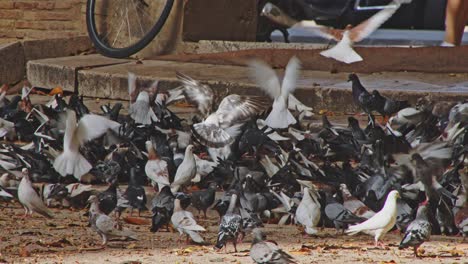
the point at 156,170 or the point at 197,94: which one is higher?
the point at 197,94

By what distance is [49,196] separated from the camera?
6289mm

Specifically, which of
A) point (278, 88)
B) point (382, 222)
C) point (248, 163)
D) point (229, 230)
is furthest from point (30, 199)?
point (382, 222)

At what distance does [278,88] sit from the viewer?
695 centimetres

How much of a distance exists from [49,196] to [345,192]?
63.1 inches

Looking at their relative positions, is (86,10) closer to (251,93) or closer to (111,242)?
(251,93)

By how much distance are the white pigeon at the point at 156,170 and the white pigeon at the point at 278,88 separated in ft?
2.46

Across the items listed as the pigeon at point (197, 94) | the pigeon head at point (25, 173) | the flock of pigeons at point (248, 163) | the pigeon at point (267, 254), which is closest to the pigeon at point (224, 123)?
the flock of pigeons at point (248, 163)

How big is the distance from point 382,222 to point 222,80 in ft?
10.2

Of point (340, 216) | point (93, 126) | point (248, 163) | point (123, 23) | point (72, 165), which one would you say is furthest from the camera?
point (123, 23)

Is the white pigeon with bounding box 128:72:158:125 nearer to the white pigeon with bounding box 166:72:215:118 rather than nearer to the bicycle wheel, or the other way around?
the white pigeon with bounding box 166:72:215:118

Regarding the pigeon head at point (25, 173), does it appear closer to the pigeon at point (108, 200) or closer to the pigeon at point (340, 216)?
the pigeon at point (108, 200)

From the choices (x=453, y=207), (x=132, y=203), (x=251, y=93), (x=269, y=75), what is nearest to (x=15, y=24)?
(x=251, y=93)

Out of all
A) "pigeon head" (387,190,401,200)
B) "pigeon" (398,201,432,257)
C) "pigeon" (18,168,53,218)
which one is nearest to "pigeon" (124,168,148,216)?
"pigeon" (18,168,53,218)

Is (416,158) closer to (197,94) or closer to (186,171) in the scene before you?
(186,171)
